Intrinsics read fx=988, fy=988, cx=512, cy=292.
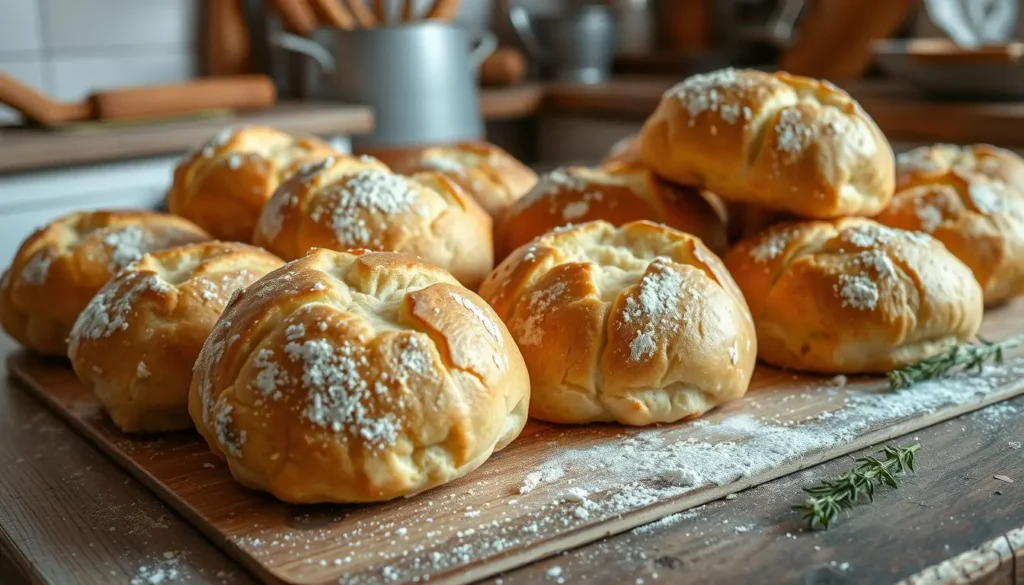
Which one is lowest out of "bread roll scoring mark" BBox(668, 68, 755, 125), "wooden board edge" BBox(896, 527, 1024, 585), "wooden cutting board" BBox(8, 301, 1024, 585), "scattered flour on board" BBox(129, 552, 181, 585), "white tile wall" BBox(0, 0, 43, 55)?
"scattered flour on board" BBox(129, 552, 181, 585)

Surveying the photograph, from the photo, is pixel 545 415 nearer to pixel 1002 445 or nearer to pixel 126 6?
pixel 1002 445

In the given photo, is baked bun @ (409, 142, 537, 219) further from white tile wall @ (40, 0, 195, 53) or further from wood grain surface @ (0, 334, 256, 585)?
white tile wall @ (40, 0, 195, 53)

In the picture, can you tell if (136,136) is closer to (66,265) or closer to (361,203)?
(66,265)

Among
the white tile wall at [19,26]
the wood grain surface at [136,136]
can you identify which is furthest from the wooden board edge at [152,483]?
the white tile wall at [19,26]

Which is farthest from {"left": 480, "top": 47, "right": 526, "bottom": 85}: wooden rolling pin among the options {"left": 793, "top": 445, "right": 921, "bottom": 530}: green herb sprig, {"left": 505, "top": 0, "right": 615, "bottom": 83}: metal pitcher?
{"left": 793, "top": 445, "right": 921, "bottom": 530}: green herb sprig

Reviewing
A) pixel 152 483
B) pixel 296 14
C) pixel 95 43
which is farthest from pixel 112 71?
pixel 152 483

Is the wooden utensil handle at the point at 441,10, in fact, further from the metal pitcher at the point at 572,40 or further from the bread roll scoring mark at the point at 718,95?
the bread roll scoring mark at the point at 718,95
